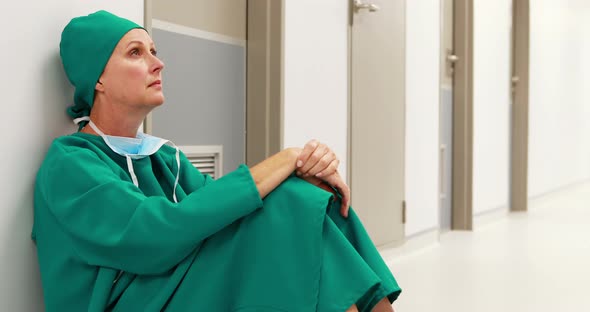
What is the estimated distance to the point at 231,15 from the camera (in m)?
2.54

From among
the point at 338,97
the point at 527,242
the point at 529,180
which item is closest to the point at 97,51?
the point at 338,97

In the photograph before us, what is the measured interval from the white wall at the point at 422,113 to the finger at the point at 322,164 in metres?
2.26

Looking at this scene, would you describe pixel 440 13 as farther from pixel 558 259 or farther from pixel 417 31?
pixel 558 259

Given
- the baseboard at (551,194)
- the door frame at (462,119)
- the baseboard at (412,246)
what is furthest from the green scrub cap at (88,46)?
the baseboard at (551,194)

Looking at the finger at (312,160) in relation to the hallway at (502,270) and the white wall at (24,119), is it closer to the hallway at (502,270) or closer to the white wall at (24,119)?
the white wall at (24,119)

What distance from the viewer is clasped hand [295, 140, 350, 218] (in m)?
1.50

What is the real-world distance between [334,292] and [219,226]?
0.26 meters

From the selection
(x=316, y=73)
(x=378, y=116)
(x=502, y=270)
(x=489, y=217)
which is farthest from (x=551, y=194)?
→ (x=316, y=73)

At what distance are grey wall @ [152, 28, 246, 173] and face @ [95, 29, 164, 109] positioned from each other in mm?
634

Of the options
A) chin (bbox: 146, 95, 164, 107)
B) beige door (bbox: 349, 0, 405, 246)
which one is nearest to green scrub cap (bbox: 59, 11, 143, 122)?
chin (bbox: 146, 95, 164, 107)

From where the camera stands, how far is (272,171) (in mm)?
1407

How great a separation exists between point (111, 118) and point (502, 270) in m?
2.30

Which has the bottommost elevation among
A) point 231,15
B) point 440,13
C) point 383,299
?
point 383,299

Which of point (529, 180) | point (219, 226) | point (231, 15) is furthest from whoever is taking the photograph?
point (529, 180)
